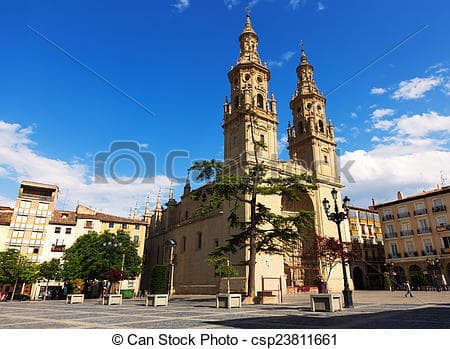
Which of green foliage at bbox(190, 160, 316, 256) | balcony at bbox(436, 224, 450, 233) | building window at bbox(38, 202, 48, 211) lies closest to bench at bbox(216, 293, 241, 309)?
green foliage at bbox(190, 160, 316, 256)

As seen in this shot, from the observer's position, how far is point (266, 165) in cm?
3466

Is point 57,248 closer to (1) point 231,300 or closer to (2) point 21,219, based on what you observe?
(2) point 21,219

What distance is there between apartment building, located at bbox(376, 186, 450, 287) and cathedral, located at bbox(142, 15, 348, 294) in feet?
33.5

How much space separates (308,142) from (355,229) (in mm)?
21459

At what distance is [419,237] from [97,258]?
4255 centimetres

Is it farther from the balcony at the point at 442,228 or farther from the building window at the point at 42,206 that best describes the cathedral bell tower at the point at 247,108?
the building window at the point at 42,206

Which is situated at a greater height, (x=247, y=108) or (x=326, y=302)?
(x=247, y=108)

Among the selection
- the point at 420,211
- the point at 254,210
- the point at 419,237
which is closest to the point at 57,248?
the point at 254,210

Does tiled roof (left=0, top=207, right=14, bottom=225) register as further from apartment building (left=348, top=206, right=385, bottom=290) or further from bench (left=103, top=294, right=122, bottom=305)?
apartment building (left=348, top=206, right=385, bottom=290)

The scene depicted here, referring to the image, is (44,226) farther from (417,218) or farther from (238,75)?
(417,218)

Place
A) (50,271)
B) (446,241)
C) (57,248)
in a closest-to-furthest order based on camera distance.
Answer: (50,271)
(446,241)
(57,248)

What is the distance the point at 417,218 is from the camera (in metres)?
42.5

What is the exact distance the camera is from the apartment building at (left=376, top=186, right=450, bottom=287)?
38375 millimetres

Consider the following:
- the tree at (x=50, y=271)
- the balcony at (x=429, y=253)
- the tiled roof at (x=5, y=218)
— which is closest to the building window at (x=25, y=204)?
the tiled roof at (x=5, y=218)
